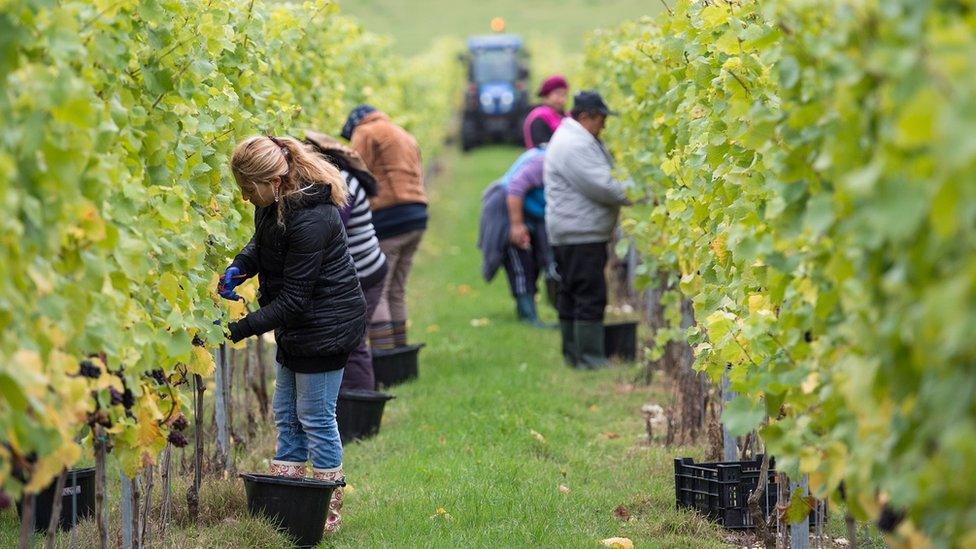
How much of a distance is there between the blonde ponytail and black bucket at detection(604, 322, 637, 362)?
4.72 m

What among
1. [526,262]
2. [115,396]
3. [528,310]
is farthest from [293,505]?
[528,310]

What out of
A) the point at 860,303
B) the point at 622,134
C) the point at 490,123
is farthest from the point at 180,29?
the point at 490,123

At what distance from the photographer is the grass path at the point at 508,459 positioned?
524 centimetres

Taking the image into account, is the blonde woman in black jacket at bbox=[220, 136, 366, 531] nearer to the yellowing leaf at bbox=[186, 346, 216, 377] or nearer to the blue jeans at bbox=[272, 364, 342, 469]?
the blue jeans at bbox=[272, 364, 342, 469]

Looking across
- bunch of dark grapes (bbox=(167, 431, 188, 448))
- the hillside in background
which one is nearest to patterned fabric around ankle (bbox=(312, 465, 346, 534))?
bunch of dark grapes (bbox=(167, 431, 188, 448))

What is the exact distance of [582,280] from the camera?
902 cm

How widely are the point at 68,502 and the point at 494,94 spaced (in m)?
26.8

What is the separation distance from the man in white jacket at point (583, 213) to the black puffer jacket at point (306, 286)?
12.0 feet

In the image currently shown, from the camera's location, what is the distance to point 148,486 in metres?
4.73

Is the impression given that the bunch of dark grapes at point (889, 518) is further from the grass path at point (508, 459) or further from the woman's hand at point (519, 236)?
the woman's hand at point (519, 236)

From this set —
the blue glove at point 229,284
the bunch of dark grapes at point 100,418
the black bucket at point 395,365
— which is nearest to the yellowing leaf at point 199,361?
the blue glove at point 229,284

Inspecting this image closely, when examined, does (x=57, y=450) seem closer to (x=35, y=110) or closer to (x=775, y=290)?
(x=35, y=110)

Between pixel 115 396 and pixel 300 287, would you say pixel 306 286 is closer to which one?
pixel 300 287

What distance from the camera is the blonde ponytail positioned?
4895 mm
